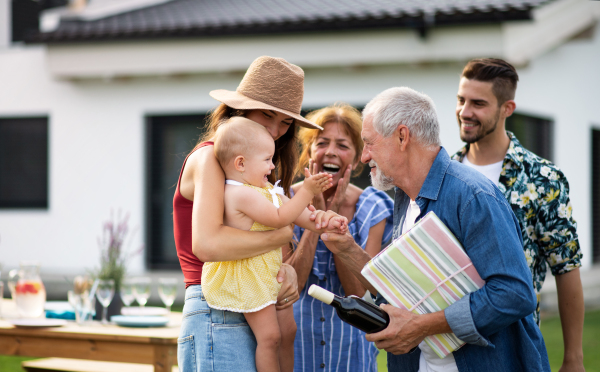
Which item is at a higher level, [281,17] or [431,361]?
[281,17]

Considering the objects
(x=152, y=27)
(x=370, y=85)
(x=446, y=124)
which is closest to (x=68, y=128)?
(x=152, y=27)

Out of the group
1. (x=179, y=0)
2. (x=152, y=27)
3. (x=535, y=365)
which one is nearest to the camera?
(x=535, y=365)

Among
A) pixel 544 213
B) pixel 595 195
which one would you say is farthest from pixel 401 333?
pixel 595 195

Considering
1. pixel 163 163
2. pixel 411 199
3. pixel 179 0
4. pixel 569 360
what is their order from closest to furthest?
pixel 411 199, pixel 569 360, pixel 163 163, pixel 179 0

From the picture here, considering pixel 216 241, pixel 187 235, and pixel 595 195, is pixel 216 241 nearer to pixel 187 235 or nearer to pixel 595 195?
pixel 187 235

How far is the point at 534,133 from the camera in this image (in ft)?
30.7

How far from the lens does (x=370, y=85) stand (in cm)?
846

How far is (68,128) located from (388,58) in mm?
5379

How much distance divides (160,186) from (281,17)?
3.30 metres

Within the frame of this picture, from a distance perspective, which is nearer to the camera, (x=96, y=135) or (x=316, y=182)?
(x=316, y=182)

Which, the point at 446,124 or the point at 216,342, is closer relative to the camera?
the point at 216,342

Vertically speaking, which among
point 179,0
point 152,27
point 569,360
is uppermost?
point 179,0

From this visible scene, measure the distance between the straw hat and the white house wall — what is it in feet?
20.5

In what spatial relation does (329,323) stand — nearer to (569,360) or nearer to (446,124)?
(569,360)
